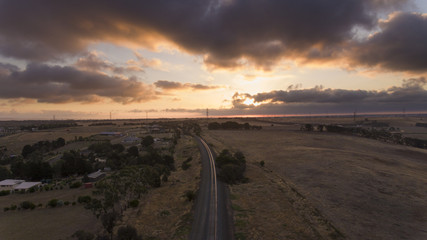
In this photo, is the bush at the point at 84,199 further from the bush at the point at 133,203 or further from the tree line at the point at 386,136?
the tree line at the point at 386,136

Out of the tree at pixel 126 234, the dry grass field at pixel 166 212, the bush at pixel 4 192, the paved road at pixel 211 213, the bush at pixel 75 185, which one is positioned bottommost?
the bush at pixel 4 192

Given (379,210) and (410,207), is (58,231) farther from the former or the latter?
(410,207)

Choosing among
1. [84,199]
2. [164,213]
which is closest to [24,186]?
[84,199]

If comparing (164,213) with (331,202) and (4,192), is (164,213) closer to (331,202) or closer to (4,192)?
(331,202)

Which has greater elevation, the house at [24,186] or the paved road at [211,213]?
the paved road at [211,213]

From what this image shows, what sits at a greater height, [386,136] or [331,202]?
[386,136]

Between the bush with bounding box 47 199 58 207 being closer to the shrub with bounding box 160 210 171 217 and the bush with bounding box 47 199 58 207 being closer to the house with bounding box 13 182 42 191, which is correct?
the house with bounding box 13 182 42 191

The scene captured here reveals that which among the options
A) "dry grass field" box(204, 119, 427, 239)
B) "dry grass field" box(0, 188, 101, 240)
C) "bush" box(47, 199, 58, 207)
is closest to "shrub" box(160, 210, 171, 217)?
"dry grass field" box(0, 188, 101, 240)

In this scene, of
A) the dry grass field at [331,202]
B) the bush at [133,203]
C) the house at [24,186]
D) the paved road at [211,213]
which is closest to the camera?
the paved road at [211,213]

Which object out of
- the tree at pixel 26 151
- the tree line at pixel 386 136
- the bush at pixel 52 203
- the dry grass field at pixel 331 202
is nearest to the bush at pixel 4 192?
the bush at pixel 52 203
